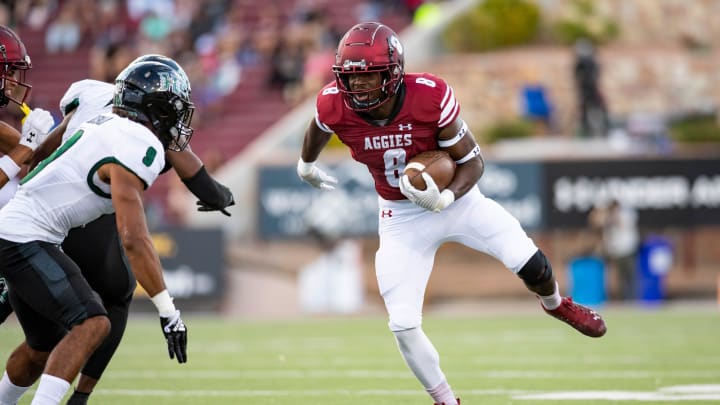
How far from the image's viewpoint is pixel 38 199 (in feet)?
16.7

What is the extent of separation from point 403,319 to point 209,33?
47.4ft

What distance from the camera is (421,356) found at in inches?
221

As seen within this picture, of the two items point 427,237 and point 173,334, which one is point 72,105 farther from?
point 427,237

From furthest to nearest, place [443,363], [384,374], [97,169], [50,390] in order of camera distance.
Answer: [443,363] → [384,374] → [97,169] → [50,390]

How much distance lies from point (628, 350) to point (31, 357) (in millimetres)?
5072

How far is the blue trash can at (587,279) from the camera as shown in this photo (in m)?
15.4

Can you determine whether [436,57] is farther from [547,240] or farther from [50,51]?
[50,51]

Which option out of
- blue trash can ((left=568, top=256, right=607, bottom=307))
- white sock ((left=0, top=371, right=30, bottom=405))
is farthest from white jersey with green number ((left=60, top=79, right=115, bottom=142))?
blue trash can ((left=568, top=256, right=607, bottom=307))

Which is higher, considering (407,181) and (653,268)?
(407,181)

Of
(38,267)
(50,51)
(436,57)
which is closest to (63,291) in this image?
(38,267)

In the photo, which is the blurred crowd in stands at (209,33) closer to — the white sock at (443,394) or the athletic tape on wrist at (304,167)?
the athletic tape on wrist at (304,167)

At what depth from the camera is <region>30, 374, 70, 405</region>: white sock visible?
16.0 feet

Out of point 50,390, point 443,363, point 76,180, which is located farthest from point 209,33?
point 50,390

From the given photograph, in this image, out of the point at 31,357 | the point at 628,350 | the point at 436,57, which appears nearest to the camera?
the point at 31,357
